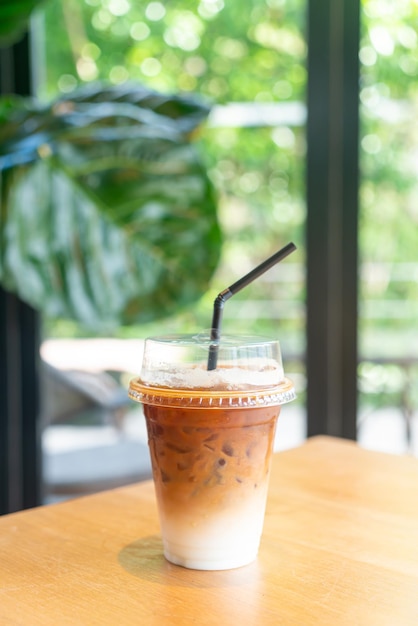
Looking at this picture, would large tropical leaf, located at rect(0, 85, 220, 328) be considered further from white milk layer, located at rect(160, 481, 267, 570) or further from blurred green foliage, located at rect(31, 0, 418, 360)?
white milk layer, located at rect(160, 481, 267, 570)

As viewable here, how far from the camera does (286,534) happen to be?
78 cm

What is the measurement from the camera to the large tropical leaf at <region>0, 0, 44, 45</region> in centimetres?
204

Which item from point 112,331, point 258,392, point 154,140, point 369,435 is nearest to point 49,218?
point 154,140

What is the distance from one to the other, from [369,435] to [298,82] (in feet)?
3.32

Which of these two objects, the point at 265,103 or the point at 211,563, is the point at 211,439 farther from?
the point at 265,103

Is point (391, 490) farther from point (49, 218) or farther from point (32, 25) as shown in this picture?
point (32, 25)

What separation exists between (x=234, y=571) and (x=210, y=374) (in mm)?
169

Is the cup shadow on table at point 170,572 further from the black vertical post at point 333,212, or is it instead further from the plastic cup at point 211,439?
the black vertical post at point 333,212

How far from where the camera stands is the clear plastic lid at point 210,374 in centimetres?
67

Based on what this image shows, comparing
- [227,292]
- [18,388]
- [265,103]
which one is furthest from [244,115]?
[227,292]

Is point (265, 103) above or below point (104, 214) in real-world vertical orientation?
above

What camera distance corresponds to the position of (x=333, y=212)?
2.22m

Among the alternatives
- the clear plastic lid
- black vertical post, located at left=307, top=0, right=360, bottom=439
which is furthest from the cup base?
black vertical post, located at left=307, top=0, right=360, bottom=439

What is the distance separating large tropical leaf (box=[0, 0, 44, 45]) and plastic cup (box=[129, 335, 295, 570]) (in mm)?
1602
